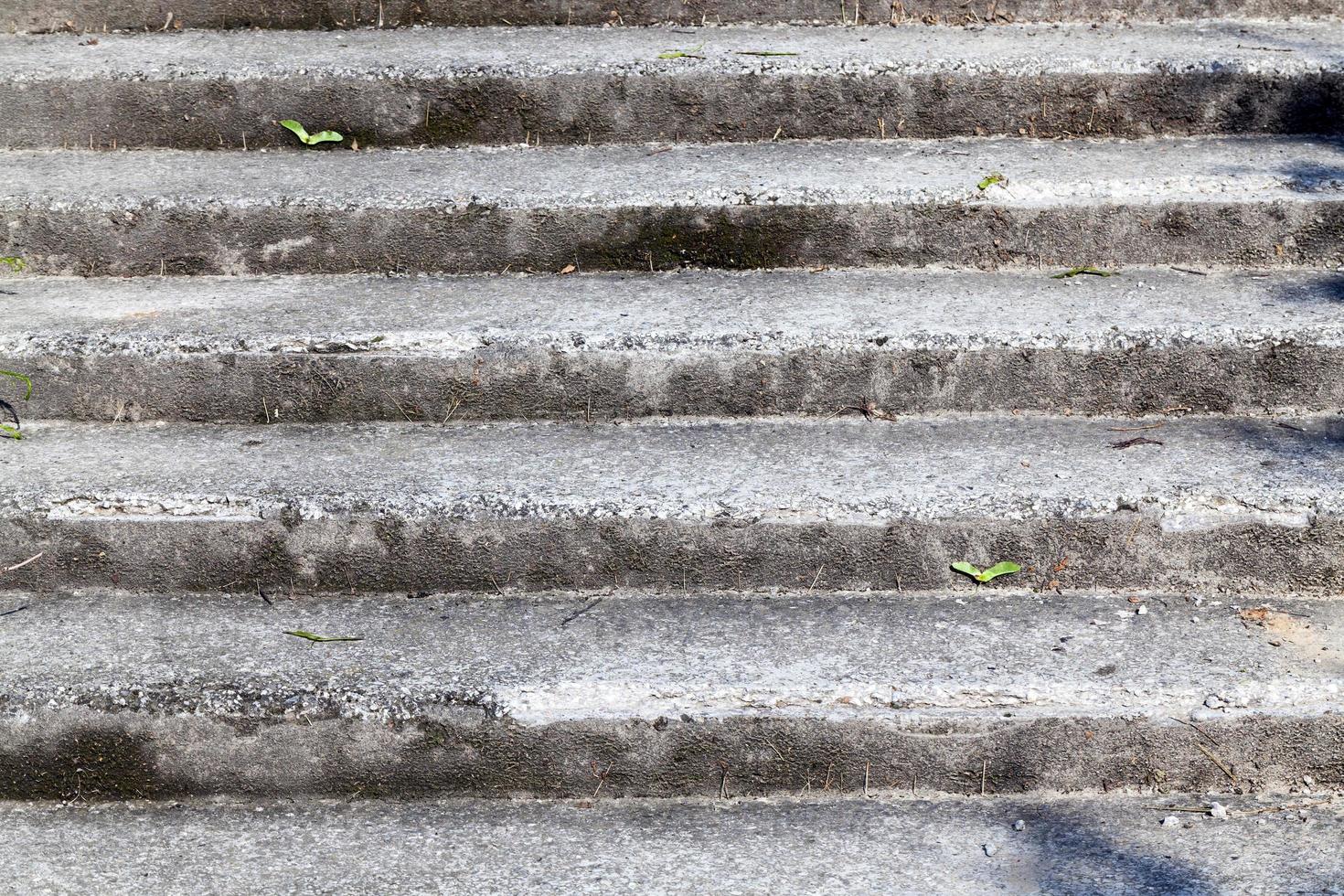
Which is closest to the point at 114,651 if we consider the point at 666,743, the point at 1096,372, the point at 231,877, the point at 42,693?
the point at 42,693

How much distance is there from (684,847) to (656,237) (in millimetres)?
1450

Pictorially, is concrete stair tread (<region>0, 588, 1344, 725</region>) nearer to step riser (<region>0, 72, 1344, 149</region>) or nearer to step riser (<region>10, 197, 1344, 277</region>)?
step riser (<region>10, 197, 1344, 277</region>)

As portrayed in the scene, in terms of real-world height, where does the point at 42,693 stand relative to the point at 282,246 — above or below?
below

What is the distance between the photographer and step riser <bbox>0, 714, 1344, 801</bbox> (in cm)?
205

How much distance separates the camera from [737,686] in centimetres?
207

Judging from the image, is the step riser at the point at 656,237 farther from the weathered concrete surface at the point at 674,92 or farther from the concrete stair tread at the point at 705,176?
the weathered concrete surface at the point at 674,92

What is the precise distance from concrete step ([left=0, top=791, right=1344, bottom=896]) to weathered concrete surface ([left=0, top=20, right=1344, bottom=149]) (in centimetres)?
179

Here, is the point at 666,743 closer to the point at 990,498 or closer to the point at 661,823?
the point at 661,823

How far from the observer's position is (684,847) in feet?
6.57

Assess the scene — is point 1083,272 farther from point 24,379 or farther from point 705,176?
point 24,379

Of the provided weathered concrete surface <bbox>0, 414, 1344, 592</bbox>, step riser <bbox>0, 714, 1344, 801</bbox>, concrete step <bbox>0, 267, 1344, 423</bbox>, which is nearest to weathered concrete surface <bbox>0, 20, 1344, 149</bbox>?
concrete step <bbox>0, 267, 1344, 423</bbox>

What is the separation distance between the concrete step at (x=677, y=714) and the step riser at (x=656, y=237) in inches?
40.6

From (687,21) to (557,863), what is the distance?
2395 mm

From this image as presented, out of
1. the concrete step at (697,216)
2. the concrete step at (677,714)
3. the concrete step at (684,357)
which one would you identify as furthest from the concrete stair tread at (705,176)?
the concrete step at (677,714)
